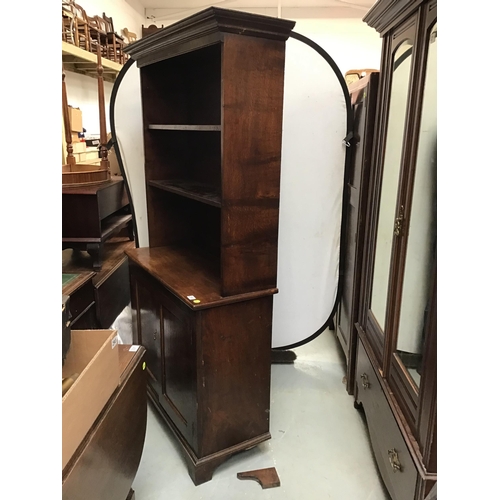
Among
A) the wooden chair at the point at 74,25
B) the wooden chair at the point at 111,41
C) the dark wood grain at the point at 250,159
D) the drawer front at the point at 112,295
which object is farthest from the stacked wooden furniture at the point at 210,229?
the wooden chair at the point at 111,41

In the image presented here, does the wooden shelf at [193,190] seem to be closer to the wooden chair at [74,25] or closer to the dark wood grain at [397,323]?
the dark wood grain at [397,323]

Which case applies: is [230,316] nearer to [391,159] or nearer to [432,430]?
[432,430]

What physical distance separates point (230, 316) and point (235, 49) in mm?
939

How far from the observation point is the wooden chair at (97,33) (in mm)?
2998

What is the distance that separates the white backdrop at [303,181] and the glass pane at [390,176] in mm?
418

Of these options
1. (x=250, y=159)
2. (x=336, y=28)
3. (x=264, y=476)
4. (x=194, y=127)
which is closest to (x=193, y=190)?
(x=194, y=127)

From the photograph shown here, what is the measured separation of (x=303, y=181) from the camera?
2.17m

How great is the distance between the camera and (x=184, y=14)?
17.0 feet

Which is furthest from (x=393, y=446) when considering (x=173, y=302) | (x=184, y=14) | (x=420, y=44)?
(x=184, y=14)

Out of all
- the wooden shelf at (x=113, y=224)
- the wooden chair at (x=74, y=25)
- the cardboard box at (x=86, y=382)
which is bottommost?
the cardboard box at (x=86, y=382)

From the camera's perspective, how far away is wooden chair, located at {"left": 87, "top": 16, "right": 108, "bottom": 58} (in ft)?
9.84

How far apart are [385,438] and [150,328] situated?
3.73 ft

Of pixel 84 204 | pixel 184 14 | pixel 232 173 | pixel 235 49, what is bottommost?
pixel 84 204

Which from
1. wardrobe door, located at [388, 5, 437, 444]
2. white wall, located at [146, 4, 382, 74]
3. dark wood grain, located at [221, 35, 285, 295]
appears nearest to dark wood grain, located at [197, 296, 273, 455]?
dark wood grain, located at [221, 35, 285, 295]
